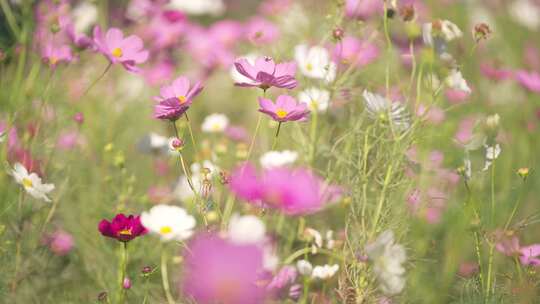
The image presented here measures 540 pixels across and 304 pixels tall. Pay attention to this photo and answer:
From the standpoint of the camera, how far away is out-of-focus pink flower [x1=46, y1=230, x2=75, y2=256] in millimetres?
1246

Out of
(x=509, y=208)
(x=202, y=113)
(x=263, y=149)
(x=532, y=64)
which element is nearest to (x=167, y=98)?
(x=263, y=149)

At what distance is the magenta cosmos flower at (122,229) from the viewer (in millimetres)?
907

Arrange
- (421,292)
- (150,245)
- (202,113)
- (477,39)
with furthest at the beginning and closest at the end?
(202,113)
(150,245)
(421,292)
(477,39)

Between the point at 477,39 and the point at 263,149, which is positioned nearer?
the point at 477,39

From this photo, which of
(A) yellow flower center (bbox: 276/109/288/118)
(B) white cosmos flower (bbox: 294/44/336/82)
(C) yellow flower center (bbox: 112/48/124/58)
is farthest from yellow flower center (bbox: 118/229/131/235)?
(B) white cosmos flower (bbox: 294/44/336/82)

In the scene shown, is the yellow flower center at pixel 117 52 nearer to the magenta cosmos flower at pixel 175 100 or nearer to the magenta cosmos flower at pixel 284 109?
the magenta cosmos flower at pixel 175 100

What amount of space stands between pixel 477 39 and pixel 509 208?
73cm

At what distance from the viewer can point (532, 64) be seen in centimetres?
253

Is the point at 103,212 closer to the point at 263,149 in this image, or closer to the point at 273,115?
the point at 263,149

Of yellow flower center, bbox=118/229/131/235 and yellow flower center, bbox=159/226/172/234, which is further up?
yellow flower center, bbox=159/226/172/234

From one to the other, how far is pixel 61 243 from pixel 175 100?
0.55 m

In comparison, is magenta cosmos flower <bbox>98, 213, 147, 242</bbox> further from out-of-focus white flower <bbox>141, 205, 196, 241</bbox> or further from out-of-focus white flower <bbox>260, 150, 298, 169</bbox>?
out-of-focus white flower <bbox>260, 150, 298, 169</bbox>

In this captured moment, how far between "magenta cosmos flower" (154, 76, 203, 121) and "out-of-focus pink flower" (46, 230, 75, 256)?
0.47 meters

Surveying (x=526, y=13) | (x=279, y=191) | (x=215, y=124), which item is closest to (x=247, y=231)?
(x=279, y=191)
